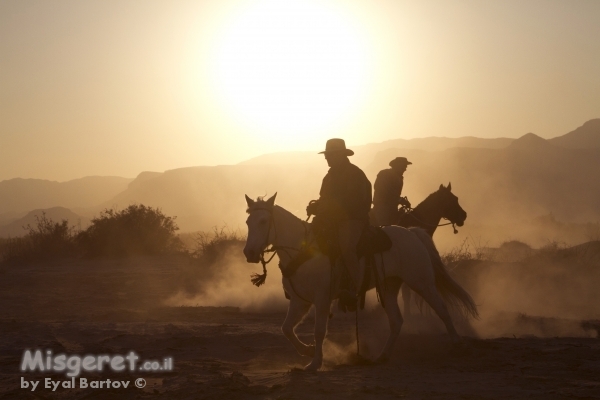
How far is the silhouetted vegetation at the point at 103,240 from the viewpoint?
986 inches

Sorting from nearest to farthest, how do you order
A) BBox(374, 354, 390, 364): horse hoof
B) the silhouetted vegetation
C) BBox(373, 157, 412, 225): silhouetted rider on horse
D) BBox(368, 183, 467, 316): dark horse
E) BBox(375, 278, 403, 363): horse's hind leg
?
BBox(374, 354, 390, 364): horse hoof → BBox(375, 278, 403, 363): horse's hind leg → BBox(373, 157, 412, 225): silhouetted rider on horse → BBox(368, 183, 467, 316): dark horse → the silhouetted vegetation

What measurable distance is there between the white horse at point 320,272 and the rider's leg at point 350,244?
254 millimetres

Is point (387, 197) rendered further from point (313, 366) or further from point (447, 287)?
point (313, 366)

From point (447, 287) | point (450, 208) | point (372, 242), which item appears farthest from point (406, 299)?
point (372, 242)

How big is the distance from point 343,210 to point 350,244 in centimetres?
45

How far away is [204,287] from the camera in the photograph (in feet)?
60.2

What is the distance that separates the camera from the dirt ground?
6.89 meters

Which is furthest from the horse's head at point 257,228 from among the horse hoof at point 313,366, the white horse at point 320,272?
the horse hoof at point 313,366

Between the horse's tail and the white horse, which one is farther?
the horse's tail

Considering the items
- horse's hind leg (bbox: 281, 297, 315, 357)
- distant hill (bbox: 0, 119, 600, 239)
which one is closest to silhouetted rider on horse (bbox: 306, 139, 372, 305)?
horse's hind leg (bbox: 281, 297, 315, 357)

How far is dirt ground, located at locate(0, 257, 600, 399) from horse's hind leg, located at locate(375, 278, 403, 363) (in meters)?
0.23

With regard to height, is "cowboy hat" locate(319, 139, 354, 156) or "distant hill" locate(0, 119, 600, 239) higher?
"distant hill" locate(0, 119, 600, 239)

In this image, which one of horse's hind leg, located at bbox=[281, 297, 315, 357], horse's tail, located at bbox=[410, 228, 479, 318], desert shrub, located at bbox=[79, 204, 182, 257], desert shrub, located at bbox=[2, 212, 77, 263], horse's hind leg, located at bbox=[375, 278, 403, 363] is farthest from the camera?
desert shrub, located at bbox=[79, 204, 182, 257]

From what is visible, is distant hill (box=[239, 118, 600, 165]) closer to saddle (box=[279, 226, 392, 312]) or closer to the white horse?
the white horse
